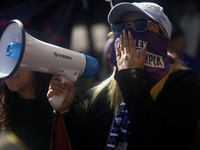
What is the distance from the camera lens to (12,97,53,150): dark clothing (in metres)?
1.35

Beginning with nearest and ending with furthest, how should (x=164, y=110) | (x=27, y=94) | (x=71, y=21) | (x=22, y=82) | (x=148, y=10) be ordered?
1. (x=164, y=110)
2. (x=148, y=10)
3. (x=22, y=82)
4. (x=27, y=94)
5. (x=71, y=21)

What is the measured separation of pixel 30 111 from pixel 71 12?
2.16 metres

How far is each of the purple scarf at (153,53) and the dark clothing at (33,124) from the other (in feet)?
3.01

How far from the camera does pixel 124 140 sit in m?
0.97

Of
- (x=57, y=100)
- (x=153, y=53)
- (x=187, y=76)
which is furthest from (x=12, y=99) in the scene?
(x=187, y=76)

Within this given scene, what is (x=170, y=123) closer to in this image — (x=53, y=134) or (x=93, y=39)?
(x=53, y=134)

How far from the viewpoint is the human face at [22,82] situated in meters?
1.28

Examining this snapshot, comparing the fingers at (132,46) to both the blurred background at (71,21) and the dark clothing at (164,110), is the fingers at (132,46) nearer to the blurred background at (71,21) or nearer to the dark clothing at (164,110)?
the dark clothing at (164,110)

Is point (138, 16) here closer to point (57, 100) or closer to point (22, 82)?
point (57, 100)

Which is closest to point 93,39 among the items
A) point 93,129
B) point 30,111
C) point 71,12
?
point 71,12

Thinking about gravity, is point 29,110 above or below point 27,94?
below

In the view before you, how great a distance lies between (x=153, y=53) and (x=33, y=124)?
110 centimetres

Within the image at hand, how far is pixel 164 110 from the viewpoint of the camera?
0.83 metres

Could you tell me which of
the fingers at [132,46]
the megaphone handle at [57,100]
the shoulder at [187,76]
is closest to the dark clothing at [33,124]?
the megaphone handle at [57,100]
